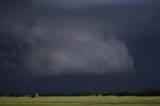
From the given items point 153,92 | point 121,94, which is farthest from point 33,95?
point 153,92

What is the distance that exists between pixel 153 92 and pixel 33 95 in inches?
2182

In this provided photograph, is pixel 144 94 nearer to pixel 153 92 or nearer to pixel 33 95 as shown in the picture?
pixel 153 92

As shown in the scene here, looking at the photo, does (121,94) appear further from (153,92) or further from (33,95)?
(33,95)

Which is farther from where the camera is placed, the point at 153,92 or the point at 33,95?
the point at 33,95

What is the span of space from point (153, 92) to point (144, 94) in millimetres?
4283

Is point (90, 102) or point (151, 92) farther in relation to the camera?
point (151, 92)

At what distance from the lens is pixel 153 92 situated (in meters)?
165

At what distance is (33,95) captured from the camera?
584ft

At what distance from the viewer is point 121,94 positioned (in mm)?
165000

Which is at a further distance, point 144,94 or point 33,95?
point 33,95

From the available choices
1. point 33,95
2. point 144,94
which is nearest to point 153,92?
point 144,94

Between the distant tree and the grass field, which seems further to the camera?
the distant tree

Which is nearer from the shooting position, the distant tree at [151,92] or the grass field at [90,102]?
the grass field at [90,102]
